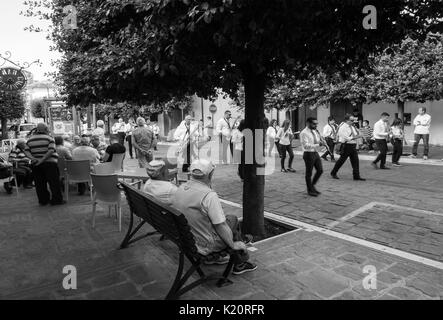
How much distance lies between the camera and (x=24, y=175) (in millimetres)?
9086

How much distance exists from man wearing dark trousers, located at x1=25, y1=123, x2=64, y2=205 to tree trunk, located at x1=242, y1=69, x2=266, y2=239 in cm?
403

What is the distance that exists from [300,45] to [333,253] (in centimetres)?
242

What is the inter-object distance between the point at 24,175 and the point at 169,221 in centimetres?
705

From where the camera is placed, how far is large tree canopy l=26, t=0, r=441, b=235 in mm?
3197

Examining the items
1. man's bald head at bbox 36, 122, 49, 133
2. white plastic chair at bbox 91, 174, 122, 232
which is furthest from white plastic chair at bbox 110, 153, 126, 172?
white plastic chair at bbox 91, 174, 122, 232

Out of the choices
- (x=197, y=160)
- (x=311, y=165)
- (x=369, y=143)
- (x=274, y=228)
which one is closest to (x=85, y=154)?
(x=274, y=228)

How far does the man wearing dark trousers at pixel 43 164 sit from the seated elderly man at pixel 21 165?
214cm

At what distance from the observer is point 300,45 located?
414 cm

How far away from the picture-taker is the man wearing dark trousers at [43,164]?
7098 mm

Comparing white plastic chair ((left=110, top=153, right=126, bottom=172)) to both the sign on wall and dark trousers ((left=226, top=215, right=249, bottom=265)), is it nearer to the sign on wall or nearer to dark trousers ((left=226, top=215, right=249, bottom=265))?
the sign on wall

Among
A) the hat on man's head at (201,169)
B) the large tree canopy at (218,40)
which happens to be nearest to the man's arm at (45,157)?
the large tree canopy at (218,40)

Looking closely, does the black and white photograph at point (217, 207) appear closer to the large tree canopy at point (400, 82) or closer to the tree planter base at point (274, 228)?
the tree planter base at point (274, 228)
